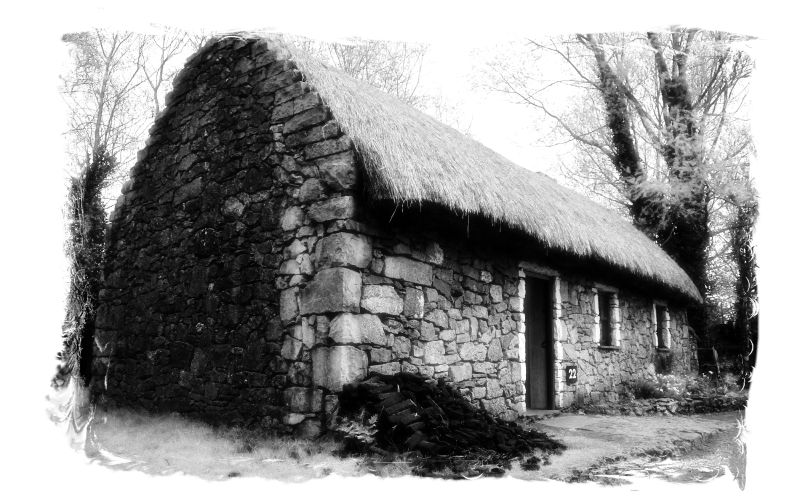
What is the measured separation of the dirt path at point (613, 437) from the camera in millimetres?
4500

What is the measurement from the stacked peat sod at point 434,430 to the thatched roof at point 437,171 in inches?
66.1

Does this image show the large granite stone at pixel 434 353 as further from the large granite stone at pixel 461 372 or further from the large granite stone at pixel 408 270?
the large granite stone at pixel 408 270

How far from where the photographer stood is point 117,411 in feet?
23.0

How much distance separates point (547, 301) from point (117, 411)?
5961mm

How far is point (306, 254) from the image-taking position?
5582mm

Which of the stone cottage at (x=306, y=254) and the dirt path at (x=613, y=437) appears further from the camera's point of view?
the stone cottage at (x=306, y=254)

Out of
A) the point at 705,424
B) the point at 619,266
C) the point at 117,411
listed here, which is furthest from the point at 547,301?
the point at 117,411

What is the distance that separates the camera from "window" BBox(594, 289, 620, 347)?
33.8 ft

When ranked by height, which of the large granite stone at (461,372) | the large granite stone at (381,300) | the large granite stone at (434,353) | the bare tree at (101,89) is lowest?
the large granite stone at (461,372)

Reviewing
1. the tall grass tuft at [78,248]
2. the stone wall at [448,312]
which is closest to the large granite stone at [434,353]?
the stone wall at [448,312]

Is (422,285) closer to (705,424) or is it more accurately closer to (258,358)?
(258,358)

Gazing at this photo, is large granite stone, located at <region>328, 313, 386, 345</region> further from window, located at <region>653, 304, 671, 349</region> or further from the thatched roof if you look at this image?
window, located at <region>653, 304, 671, 349</region>

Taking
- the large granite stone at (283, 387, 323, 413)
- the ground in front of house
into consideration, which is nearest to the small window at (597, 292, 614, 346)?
the ground in front of house

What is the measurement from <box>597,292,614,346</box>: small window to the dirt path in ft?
7.21
